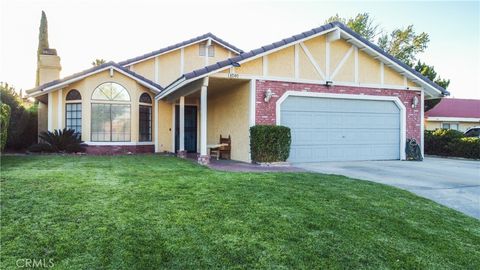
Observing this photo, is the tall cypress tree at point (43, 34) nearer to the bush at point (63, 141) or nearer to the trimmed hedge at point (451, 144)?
the bush at point (63, 141)

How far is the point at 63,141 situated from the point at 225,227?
12.4 meters

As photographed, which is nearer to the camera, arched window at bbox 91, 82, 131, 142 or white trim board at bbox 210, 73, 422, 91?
A: white trim board at bbox 210, 73, 422, 91

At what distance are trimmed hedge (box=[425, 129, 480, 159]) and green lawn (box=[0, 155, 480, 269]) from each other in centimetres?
1107

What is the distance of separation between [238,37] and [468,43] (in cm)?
1311

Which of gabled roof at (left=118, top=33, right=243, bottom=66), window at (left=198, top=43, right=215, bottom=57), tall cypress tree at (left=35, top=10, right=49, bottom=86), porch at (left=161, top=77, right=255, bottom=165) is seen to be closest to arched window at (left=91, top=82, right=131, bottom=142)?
porch at (left=161, top=77, right=255, bottom=165)

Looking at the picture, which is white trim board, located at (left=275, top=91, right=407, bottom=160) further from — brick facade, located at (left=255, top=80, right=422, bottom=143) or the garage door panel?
the garage door panel

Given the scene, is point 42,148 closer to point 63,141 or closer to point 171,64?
point 63,141

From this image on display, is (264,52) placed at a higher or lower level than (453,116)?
higher

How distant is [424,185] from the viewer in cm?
781

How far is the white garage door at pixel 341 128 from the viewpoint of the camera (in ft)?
40.8

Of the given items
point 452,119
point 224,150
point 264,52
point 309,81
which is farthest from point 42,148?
point 452,119

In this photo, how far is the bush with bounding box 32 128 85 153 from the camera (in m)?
14.4

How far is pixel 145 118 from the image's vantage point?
1611cm

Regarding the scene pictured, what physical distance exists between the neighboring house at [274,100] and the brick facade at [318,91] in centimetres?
3
